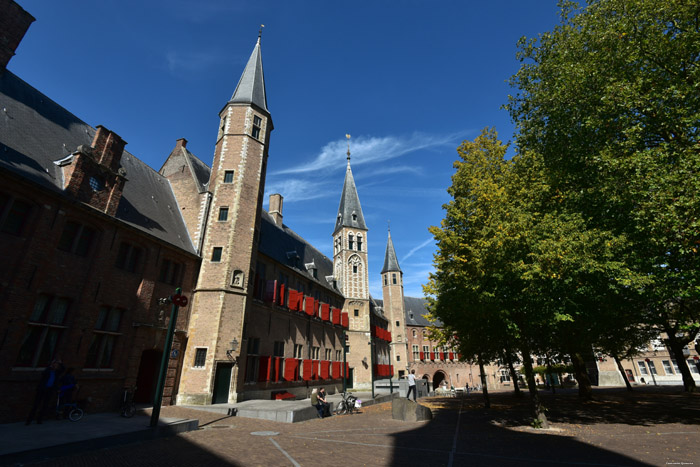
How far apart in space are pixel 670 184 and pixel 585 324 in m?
8.19

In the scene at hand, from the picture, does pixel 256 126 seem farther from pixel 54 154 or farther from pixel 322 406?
pixel 322 406

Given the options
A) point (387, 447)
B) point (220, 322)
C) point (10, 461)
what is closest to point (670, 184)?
point (387, 447)

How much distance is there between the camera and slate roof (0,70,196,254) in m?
12.1

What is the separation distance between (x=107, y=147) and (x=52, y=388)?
32.4ft

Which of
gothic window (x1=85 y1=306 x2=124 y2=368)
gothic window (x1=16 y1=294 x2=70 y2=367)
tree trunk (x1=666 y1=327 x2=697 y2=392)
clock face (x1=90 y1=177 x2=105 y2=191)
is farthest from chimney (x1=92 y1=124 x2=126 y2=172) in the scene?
tree trunk (x1=666 y1=327 x2=697 y2=392)

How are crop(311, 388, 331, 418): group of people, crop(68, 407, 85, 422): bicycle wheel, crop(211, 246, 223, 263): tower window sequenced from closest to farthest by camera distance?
crop(68, 407, 85, 422): bicycle wheel < crop(311, 388, 331, 418): group of people < crop(211, 246, 223, 263): tower window

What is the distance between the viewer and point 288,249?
29.6 m

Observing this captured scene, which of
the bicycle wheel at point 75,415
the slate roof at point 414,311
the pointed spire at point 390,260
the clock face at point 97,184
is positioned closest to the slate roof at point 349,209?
the pointed spire at point 390,260

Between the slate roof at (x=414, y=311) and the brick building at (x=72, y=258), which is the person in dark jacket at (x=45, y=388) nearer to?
the brick building at (x=72, y=258)

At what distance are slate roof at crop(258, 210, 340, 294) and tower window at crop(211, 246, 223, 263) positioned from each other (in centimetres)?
354

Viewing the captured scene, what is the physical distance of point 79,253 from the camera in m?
12.8

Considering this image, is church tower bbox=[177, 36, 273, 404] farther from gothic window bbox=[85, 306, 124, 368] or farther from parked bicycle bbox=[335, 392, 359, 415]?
parked bicycle bbox=[335, 392, 359, 415]

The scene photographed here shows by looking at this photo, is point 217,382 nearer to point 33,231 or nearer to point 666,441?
point 33,231

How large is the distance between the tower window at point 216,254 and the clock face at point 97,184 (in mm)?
6182
